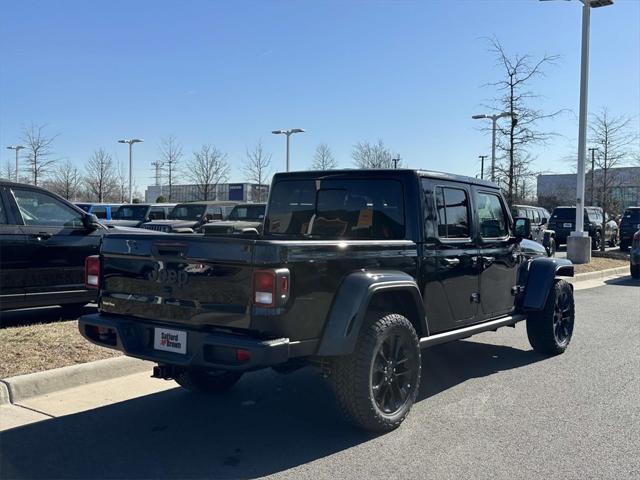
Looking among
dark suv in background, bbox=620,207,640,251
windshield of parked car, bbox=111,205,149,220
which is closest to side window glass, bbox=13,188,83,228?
windshield of parked car, bbox=111,205,149,220

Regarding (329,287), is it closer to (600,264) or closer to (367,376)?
(367,376)

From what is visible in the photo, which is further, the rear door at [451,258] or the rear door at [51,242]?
the rear door at [51,242]

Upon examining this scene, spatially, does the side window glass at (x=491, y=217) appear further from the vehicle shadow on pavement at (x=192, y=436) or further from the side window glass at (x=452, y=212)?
the vehicle shadow on pavement at (x=192, y=436)

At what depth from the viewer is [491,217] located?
20.5 ft

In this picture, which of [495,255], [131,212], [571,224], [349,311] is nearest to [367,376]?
[349,311]

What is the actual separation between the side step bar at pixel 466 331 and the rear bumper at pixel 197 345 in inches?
52.3

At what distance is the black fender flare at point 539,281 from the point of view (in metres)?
6.57

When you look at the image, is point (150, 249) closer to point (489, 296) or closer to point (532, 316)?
point (489, 296)

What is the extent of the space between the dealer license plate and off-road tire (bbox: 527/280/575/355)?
428cm

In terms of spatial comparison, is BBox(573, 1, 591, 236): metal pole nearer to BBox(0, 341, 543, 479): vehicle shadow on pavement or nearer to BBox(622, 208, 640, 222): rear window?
BBox(622, 208, 640, 222): rear window

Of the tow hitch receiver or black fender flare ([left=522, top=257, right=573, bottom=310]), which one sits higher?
black fender flare ([left=522, top=257, right=573, bottom=310])

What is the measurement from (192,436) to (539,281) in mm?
4141

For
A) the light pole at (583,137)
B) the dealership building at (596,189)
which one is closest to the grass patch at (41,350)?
the light pole at (583,137)

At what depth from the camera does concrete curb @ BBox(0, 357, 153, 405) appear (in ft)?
16.4
